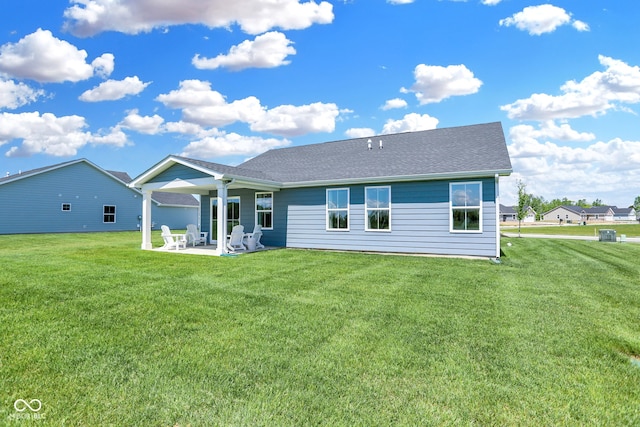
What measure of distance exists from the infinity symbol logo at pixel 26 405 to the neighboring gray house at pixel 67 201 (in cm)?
2687

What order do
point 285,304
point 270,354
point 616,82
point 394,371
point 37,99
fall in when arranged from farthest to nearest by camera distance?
point 37,99 < point 616,82 < point 285,304 < point 270,354 < point 394,371

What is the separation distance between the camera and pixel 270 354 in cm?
368

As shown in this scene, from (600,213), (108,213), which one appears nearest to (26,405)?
(108,213)

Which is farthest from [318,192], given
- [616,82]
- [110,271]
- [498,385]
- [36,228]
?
[36,228]

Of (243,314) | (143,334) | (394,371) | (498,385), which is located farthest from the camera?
(243,314)

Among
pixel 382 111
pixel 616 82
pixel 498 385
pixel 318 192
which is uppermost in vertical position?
pixel 616 82

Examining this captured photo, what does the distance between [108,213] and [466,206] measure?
27.7 meters

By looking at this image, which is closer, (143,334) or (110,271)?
(143,334)

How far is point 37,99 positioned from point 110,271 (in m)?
23.2

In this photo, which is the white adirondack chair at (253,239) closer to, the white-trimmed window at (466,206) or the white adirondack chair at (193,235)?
the white adirondack chair at (193,235)

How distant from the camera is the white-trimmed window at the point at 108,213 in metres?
27.3

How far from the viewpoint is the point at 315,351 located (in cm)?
377

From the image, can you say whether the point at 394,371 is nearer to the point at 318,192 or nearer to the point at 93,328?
the point at 93,328

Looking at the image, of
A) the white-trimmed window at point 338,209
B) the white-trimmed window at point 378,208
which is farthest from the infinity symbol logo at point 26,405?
the white-trimmed window at point 338,209
